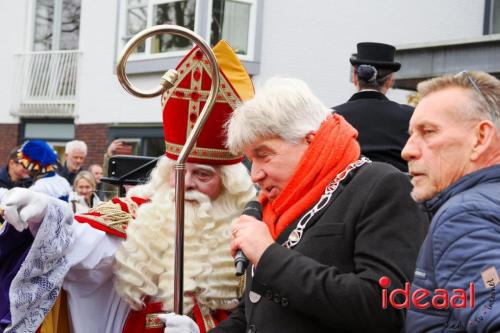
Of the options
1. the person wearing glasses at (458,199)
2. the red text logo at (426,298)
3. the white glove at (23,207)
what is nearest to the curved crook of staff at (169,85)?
the white glove at (23,207)

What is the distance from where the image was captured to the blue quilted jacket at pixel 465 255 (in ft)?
5.38

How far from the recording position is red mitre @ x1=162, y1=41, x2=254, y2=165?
334 cm

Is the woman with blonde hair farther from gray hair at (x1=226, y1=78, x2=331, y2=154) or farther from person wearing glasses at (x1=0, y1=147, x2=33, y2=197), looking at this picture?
gray hair at (x1=226, y1=78, x2=331, y2=154)

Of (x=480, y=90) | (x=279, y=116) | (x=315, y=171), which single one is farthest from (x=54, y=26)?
(x=480, y=90)

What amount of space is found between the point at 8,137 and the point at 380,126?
39.1 ft

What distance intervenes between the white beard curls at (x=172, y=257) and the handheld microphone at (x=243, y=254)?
2.41 feet

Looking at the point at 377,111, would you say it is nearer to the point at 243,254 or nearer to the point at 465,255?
the point at 243,254

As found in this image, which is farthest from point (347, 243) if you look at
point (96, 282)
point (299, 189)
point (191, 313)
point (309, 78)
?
point (309, 78)

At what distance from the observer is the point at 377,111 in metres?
4.06

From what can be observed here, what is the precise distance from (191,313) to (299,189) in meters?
1.04

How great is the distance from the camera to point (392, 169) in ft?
7.88

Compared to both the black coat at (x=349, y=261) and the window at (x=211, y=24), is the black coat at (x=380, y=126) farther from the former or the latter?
the window at (x=211, y=24)

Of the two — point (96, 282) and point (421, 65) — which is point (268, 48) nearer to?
point (421, 65)

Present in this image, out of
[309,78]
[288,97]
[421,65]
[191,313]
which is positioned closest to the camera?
[288,97]
